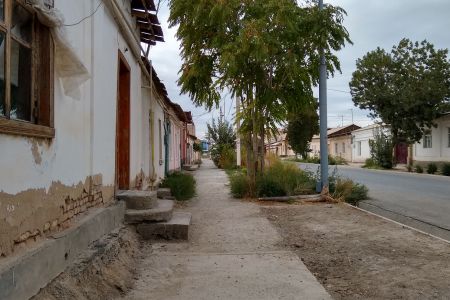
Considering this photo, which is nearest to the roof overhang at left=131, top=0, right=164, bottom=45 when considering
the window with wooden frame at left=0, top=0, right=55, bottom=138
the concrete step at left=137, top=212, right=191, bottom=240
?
the concrete step at left=137, top=212, right=191, bottom=240

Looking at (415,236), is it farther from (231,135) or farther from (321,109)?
(231,135)

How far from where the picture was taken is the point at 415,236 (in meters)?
7.61

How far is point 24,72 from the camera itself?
4.12m

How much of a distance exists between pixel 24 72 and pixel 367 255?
189 inches

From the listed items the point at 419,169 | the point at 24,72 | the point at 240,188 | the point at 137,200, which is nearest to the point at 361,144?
the point at 419,169

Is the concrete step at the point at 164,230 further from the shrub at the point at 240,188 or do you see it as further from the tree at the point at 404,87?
the tree at the point at 404,87

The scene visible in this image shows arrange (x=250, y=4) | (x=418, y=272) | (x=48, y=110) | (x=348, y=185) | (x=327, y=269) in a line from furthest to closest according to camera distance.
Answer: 1. (x=348, y=185)
2. (x=250, y=4)
3. (x=327, y=269)
4. (x=418, y=272)
5. (x=48, y=110)

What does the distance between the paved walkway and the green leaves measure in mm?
24125

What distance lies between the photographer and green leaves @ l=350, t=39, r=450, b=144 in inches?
1169

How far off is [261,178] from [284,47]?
373 centimetres

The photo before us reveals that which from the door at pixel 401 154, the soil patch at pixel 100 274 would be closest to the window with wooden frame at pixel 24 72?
the soil patch at pixel 100 274

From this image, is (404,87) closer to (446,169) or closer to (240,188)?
(446,169)

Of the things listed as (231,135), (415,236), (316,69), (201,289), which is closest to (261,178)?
(316,69)

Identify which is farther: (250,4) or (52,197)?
(250,4)
